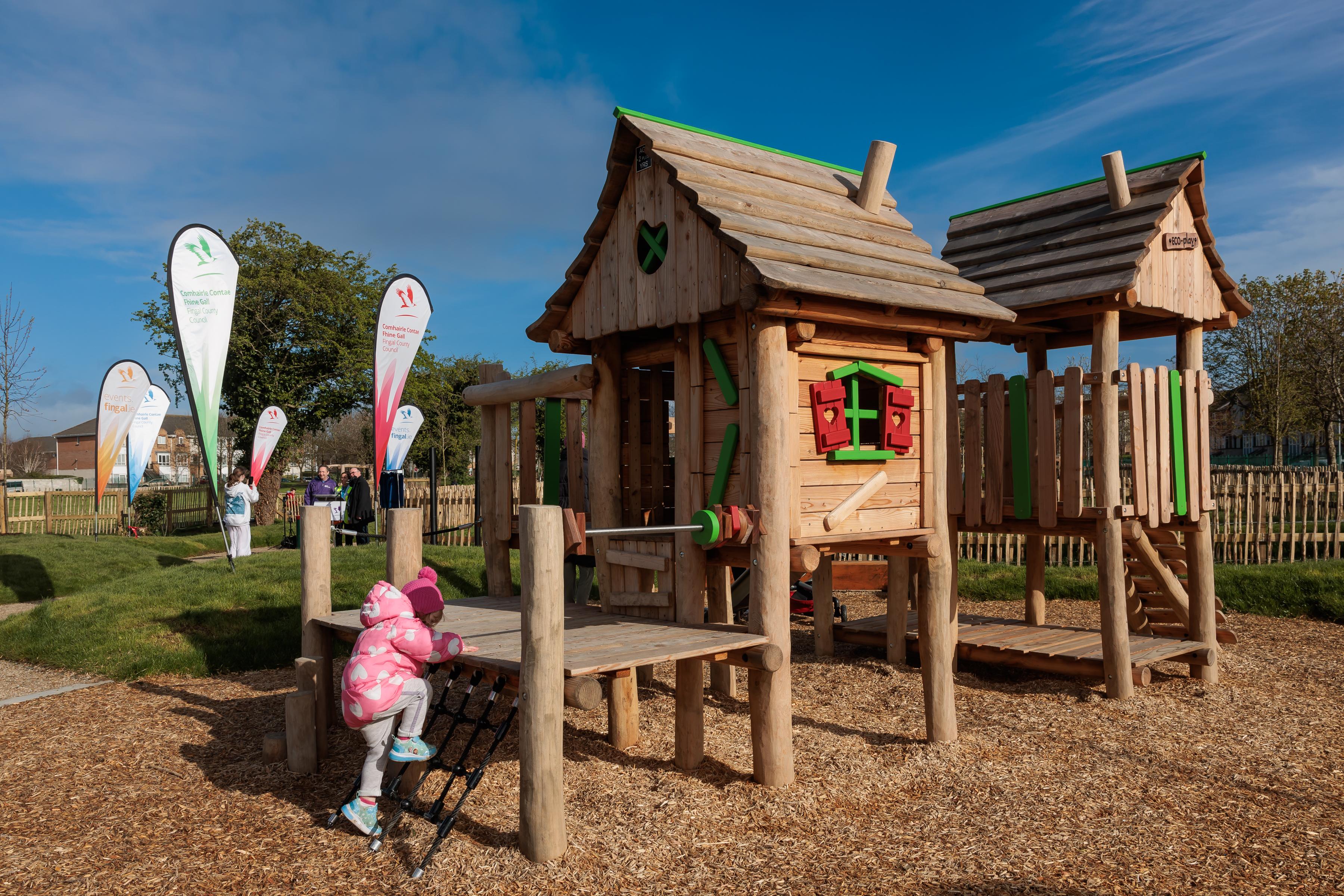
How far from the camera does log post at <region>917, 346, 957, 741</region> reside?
6.53 meters

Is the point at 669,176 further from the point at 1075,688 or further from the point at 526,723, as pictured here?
the point at 1075,688

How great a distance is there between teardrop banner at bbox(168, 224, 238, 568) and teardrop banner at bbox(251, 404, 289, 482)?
8.36 meters

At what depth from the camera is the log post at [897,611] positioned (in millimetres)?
9055

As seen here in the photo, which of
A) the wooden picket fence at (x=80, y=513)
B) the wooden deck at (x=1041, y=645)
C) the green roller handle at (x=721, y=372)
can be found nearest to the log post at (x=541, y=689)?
the green roller handle at (x=721, y=372)

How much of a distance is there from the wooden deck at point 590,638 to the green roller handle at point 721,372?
1.51 metres

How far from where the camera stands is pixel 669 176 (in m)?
5.84

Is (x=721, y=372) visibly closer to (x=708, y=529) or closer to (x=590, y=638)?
(x=708, y=529)

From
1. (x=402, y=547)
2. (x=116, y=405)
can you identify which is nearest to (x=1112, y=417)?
(x=402, y=547)

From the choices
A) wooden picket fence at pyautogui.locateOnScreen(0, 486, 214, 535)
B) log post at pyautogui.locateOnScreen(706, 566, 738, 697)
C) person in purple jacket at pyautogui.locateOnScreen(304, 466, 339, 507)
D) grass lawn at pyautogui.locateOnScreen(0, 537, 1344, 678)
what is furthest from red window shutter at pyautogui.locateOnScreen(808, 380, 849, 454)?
wooden picket fence at pyautogui.locateOnScreen(0, 486, 214, 535)

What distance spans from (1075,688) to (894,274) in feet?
15.0

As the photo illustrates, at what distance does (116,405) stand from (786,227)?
53.7ft

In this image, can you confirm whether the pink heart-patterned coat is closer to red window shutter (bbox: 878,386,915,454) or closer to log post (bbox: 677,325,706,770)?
log post (bbox: 677,325,706,770)

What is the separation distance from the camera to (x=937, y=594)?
6613mm

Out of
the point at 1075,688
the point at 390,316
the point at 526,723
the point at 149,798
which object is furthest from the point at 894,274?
the point at 390,316
